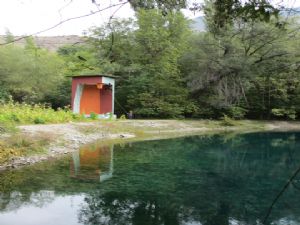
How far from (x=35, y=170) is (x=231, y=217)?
5.67m

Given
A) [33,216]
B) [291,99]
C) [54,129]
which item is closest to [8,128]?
[54,129]

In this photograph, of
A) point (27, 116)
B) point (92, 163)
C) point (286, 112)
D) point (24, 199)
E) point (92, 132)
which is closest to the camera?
point (24, 199)

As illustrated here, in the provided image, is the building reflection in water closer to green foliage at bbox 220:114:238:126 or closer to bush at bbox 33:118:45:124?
bush at bbox 33:118:45:124

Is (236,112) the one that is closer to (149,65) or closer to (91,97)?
(149,65)

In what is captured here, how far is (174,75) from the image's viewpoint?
90.3ft

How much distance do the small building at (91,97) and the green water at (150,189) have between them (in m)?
8.44

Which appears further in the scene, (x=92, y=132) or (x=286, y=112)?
(x=286, y=112)

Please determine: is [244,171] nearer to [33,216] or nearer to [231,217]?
[231,217]

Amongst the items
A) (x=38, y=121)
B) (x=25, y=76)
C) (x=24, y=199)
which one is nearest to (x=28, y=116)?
(x=38, y=121)

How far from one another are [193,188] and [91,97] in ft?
53.9

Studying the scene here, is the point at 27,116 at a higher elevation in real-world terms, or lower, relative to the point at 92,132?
higher

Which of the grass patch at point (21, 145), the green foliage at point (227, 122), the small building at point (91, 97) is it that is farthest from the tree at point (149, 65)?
the grass patch at point (21, 145)

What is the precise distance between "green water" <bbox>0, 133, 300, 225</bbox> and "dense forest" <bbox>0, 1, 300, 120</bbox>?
451 inches

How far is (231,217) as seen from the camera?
22.4ft
